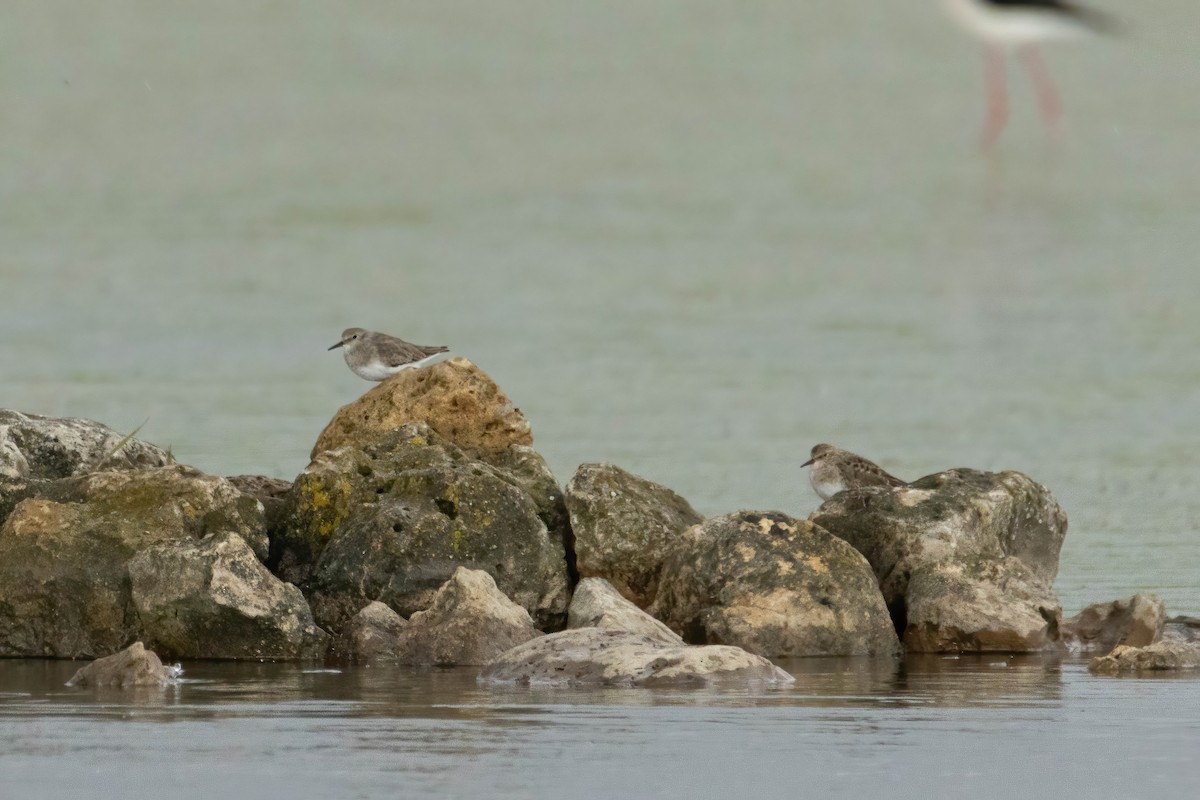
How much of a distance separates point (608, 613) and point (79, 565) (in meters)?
3.30

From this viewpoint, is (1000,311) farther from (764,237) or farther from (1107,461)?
(1107,461)

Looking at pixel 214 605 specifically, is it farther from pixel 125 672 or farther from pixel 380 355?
pixel 380 355

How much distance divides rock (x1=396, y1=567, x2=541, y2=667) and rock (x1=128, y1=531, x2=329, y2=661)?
657 millimetres

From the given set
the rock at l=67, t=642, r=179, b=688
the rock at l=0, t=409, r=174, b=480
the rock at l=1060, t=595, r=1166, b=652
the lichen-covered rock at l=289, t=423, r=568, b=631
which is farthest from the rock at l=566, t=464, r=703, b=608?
the rock at l=67, t=642, r=179, b=688

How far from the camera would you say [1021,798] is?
37.4 feet

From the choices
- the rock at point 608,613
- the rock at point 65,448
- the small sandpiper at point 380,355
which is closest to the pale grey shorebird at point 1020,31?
the small sandpiper at point 380,355

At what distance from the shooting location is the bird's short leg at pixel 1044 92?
5062 cm

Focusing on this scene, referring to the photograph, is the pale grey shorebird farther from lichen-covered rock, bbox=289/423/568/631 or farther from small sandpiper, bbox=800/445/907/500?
lichen-covered rock, bbox=289/423/568/631

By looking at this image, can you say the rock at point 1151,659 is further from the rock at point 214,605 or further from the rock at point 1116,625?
the rock at point 214,605

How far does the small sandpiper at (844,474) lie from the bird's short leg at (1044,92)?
3188cm

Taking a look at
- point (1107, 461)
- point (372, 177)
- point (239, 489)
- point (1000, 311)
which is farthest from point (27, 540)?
point (372, 177)

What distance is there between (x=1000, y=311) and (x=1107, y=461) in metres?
9.75

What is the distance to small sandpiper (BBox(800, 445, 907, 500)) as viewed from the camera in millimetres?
19750

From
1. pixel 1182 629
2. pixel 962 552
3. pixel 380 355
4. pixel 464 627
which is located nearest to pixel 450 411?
pixel 380 355
